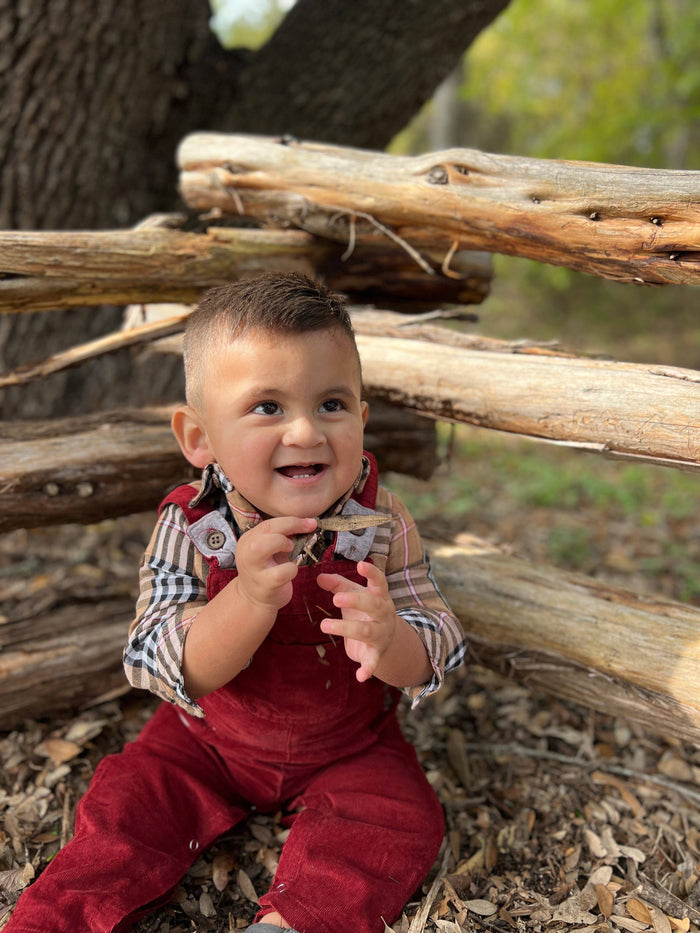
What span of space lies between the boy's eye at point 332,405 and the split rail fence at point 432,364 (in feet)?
2.48

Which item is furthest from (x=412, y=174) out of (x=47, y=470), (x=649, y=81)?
(x=649, y=81)

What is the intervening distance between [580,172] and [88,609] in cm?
215

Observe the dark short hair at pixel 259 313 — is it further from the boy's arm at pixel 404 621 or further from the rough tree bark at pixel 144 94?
the rough tree bark at pixel 144 94

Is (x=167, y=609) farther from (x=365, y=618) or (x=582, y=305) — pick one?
(x=582, y=305)

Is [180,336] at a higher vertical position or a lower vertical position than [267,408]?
lower

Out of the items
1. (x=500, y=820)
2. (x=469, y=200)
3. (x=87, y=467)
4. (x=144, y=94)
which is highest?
(x=144, y=94)

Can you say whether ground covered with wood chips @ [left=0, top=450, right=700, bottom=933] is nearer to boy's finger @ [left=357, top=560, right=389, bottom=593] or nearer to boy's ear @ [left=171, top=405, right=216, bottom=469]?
boy's finger @ [left=357, top=560, right=389, bottom=593]

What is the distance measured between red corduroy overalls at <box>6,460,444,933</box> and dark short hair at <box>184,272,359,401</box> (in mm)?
390

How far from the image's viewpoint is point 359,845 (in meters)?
1.85

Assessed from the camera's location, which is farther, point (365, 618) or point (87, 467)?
point (87, 467)

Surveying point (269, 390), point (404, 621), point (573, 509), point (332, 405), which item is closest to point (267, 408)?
point (269, 390)

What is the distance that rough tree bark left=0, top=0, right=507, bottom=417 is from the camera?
11.0ft

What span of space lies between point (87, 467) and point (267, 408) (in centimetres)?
105

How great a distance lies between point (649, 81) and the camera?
996cm
